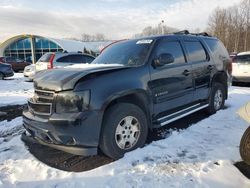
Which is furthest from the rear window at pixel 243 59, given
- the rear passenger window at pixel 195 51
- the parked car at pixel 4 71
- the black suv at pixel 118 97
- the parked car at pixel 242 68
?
the parked car at pixel 4 71

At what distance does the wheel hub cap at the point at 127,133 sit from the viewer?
4.17m

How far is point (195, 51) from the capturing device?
5.98 meters

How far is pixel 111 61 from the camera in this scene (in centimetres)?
515

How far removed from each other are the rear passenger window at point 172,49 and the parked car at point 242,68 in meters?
7.59

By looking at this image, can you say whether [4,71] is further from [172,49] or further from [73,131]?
[73,131]

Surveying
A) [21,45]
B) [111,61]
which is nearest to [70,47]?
[21,45]

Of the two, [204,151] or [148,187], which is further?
[204,151]

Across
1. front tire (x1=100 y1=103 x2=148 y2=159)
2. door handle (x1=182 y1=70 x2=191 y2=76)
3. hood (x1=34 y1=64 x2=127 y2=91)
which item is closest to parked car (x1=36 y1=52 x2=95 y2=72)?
door handle (x1=182 y1=70 x2=191 y2=76)

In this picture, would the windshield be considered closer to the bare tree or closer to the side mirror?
the side mirror

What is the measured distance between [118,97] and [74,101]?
686 millimetres

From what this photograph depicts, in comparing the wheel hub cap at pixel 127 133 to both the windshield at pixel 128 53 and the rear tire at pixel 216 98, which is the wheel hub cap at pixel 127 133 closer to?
the windshield at pixel 128 53

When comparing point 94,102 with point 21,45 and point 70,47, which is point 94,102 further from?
point 21,45

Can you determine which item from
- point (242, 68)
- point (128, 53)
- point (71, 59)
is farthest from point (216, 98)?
point (71, 59)

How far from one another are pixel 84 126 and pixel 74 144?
0.29 metres
